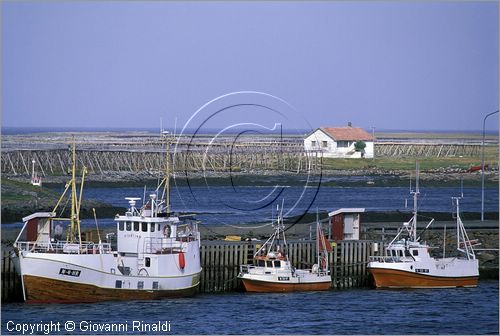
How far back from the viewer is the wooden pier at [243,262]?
58531 mm

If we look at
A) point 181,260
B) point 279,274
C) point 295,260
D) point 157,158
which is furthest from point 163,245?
point 157,158

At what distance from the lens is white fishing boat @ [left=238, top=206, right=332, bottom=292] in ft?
204

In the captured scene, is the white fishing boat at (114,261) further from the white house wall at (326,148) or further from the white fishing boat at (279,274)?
the white house wall at (326,148)

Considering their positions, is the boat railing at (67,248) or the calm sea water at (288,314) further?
the boat railing at (67,248)

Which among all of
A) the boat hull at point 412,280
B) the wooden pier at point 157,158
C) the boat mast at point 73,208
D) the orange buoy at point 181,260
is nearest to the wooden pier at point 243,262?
the boat hull at point 412,280

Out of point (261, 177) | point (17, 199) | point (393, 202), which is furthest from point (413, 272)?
point (261, 177)

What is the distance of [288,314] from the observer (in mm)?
57562

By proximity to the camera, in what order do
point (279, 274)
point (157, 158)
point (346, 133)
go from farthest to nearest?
point (346, 133)
point (157, 158)
point (279, 274)

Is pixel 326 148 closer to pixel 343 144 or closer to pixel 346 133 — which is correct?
pixel 343 144

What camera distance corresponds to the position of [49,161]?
153625 millimetres

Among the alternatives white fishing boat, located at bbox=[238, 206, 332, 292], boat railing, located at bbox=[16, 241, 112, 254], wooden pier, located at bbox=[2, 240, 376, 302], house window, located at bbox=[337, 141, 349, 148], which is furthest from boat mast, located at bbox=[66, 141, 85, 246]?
house window, located at bbox=[337, 141, 349, 148]

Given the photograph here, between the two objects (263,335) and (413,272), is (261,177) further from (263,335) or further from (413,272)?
(263,335)

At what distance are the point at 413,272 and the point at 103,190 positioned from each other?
7162 cm

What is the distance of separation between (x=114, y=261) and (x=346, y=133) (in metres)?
126
